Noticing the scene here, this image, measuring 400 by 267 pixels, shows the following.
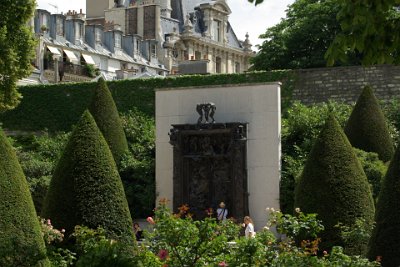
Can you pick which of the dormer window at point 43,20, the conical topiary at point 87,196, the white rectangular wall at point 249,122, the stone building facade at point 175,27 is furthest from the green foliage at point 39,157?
the stone building facade at point 175,27

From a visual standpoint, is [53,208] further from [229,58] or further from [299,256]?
[229,58]

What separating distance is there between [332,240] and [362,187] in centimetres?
148

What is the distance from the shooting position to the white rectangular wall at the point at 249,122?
795 inches

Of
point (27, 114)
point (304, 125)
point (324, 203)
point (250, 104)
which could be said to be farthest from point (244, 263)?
point (27, 114)

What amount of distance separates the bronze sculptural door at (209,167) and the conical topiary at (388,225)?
8402mm

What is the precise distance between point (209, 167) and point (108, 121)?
3774 mm

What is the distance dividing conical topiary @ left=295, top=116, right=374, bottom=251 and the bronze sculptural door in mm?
4194

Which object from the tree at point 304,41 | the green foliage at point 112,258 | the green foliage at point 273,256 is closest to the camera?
the green foliage at point 112,258

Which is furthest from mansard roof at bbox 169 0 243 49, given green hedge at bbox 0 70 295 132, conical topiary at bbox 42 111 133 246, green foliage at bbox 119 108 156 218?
conical topiary at bbox 42 111 133 246

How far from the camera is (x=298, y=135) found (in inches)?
900

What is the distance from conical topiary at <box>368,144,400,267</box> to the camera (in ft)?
36.1

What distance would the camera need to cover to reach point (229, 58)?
200 ft

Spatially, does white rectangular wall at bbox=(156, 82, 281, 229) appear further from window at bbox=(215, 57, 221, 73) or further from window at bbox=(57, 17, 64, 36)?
window at bbox=(215, 57, 221, 73)

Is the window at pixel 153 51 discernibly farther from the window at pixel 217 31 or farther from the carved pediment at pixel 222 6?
the carved pediment at pixel 222 6
